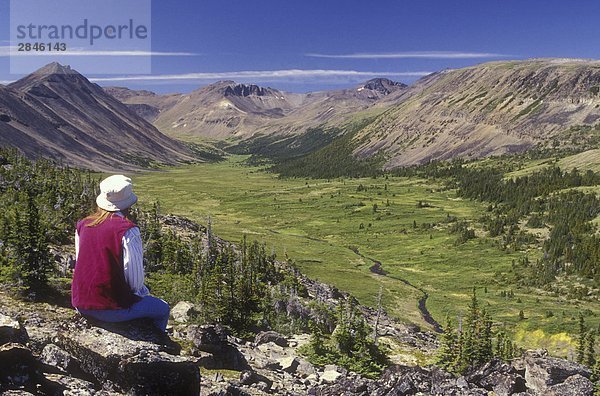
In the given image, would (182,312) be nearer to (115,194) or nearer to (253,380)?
(253,380)

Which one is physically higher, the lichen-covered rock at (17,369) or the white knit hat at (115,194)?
the white knit hat at (115,194)

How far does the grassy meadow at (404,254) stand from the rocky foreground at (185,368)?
132 feet

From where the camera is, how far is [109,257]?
11828mm

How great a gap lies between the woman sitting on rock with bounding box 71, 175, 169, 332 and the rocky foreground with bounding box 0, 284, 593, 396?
1211 millimetres

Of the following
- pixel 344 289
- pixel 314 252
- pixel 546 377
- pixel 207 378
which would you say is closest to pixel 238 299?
pixel 207 378

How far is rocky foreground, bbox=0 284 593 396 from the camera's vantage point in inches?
504

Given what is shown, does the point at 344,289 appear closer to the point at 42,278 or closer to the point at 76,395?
→ the point at 42,278

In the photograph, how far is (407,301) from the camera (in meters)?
83.9

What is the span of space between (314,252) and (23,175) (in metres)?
67.8

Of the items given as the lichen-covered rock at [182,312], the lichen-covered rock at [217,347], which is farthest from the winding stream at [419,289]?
the lichen-covered rock at [217,347]

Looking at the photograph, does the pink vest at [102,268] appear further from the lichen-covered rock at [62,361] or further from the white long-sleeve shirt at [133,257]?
the lichen-covered rock at [62,361]

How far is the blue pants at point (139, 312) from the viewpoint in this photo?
41.6 feet

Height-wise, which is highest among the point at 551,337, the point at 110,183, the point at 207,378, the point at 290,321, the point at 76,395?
the point at 110,183

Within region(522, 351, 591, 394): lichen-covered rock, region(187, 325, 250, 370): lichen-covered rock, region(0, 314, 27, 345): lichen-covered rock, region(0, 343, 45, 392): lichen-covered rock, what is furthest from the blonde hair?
region(522, 351, 591, 394): lichen-covered rock
